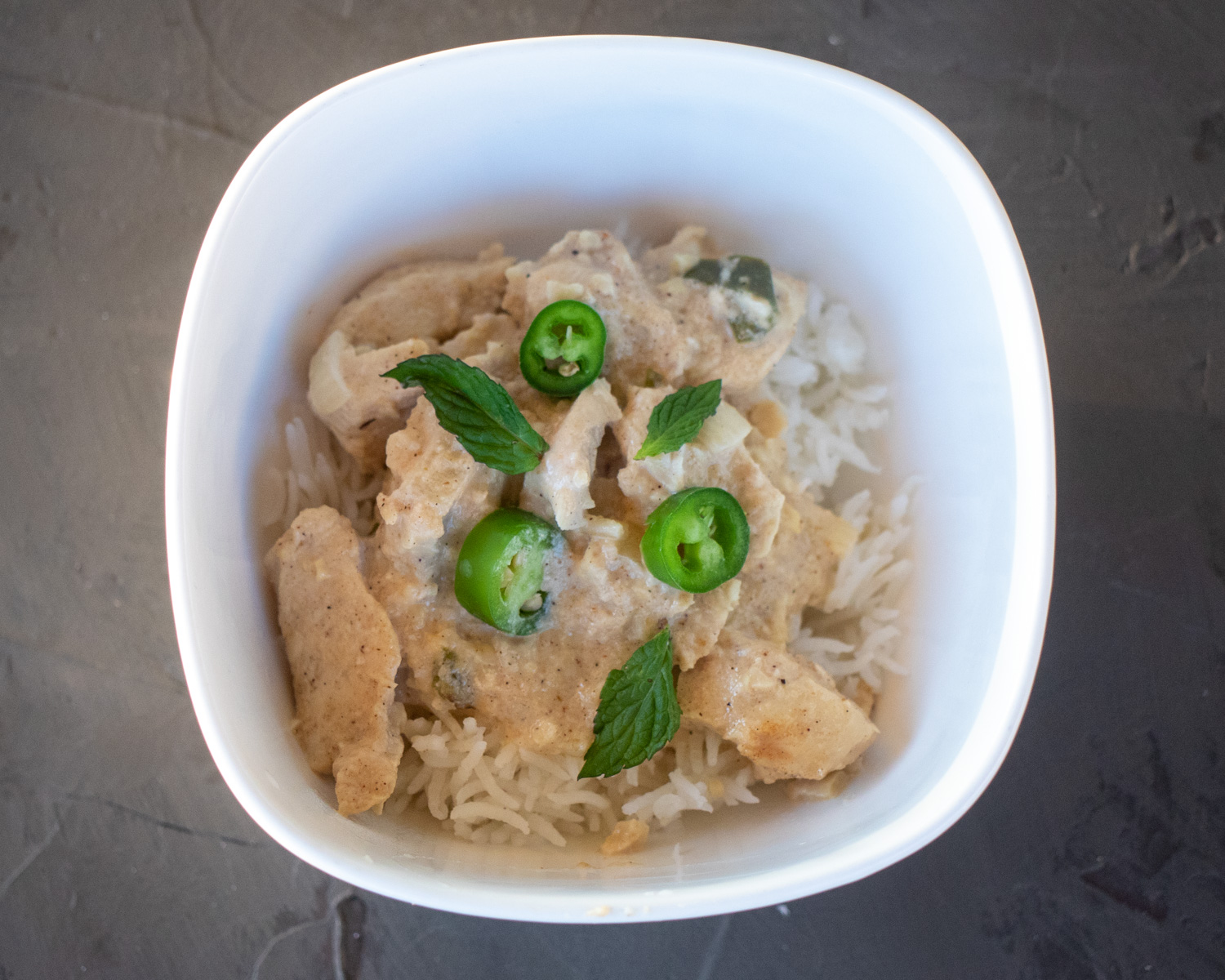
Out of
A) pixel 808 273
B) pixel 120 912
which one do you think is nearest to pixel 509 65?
pixel 808 273

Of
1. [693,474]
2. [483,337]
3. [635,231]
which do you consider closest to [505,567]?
[693,474]

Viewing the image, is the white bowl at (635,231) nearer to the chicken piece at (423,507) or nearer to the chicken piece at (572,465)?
the chicken piece at (423,507)

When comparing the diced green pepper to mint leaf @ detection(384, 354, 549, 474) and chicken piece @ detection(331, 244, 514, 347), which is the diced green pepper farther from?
mint leaf @ detection(384, 354, 549, 474)

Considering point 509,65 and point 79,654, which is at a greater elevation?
point 509,65

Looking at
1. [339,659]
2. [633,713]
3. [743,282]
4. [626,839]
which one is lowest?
[626,839]

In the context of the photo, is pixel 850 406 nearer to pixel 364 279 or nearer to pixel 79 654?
pixel 364 279

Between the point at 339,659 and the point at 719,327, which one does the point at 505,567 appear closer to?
the point at 339,659

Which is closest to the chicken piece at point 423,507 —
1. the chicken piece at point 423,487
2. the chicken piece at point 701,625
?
the chicken piece at point 423,487

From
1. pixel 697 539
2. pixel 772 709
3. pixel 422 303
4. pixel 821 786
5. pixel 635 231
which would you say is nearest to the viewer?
pixel 697 539
